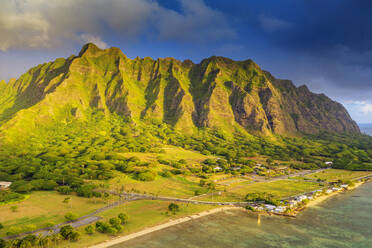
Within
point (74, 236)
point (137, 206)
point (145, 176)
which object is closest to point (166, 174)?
point (145, 176)

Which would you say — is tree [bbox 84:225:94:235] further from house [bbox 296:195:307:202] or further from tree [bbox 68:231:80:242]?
house [bbox 296:195:307:202]

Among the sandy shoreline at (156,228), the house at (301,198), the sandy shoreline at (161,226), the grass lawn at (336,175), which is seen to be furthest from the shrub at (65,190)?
the grass lawn at (336,175)

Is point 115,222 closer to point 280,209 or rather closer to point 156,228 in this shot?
point 156,228

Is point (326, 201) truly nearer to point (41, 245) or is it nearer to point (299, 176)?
point (299, 176)

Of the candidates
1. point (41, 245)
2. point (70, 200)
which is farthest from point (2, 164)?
point (41, 245)

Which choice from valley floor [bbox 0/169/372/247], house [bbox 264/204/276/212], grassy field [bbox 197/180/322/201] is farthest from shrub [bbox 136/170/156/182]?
house [bbox 264/204/276/212]

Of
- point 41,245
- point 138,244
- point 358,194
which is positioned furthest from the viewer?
point 358,194

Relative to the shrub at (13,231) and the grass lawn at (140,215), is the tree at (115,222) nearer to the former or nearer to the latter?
the grass lawn at (140,215)
